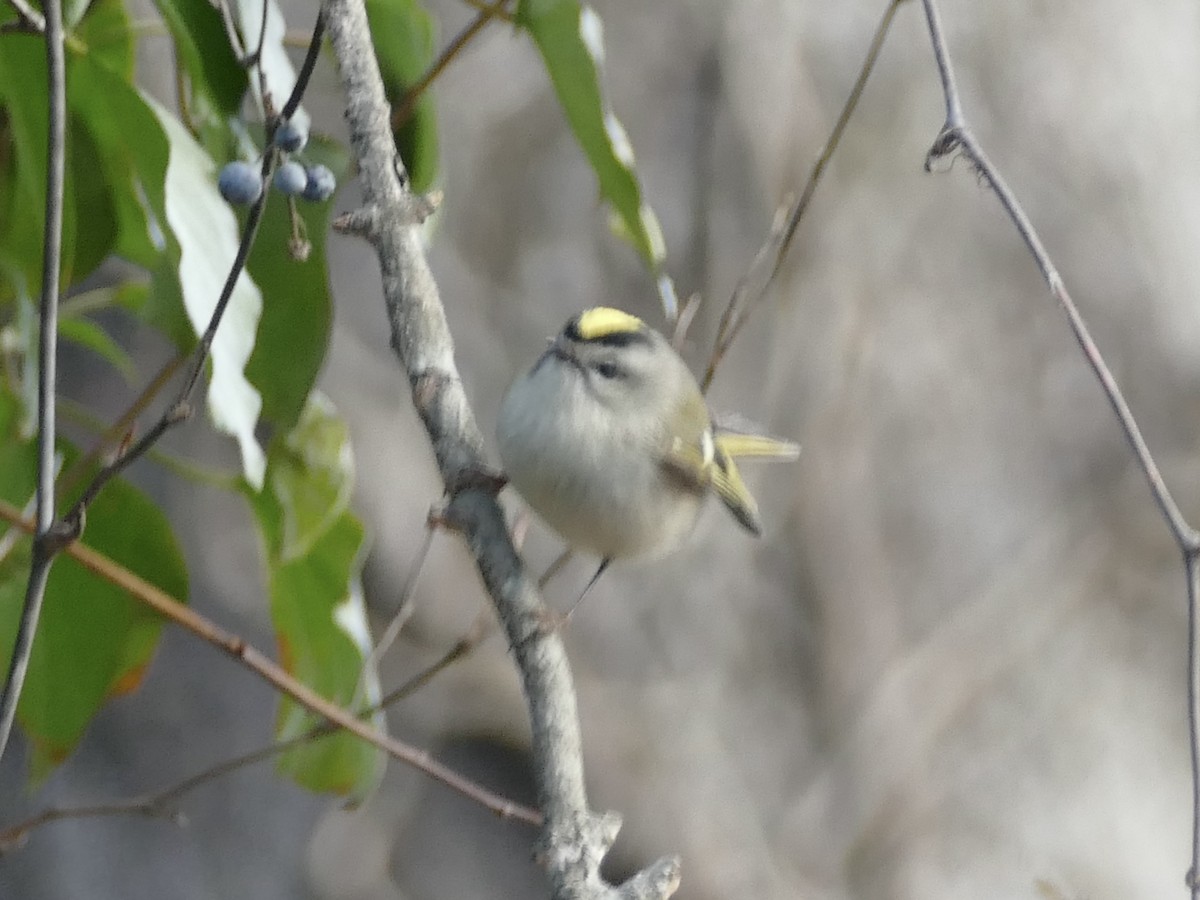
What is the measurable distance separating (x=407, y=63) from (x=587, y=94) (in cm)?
17

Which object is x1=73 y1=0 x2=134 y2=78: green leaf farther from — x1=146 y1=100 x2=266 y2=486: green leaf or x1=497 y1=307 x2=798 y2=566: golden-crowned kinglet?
→ x1=497 y1=307 x2=798 y2=566: golden-crowned kinglet

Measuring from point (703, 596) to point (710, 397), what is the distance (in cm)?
38

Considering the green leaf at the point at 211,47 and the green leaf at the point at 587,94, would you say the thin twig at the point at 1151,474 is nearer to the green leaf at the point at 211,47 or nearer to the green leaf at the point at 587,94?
the green leaf at the point at 587,94

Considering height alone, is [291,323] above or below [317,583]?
above

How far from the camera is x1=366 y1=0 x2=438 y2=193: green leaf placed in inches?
40.6

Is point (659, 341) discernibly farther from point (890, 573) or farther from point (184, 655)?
point (890, 573)

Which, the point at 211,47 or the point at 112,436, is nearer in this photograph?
the point at 211,47

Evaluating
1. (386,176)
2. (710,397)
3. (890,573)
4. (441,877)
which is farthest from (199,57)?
(890,573)

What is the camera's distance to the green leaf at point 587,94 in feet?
3.12

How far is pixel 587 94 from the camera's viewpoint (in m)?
0.97

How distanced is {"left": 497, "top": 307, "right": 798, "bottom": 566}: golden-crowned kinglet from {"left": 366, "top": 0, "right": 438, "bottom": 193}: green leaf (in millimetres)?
207

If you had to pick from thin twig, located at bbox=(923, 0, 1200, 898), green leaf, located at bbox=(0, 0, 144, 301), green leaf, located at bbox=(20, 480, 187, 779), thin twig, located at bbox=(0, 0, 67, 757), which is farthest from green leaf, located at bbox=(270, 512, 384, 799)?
thin twig, located at bbox=(923, 0, 1200, 898)

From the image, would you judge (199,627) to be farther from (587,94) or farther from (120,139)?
(587,94)

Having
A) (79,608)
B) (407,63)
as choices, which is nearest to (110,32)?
(407,63)
